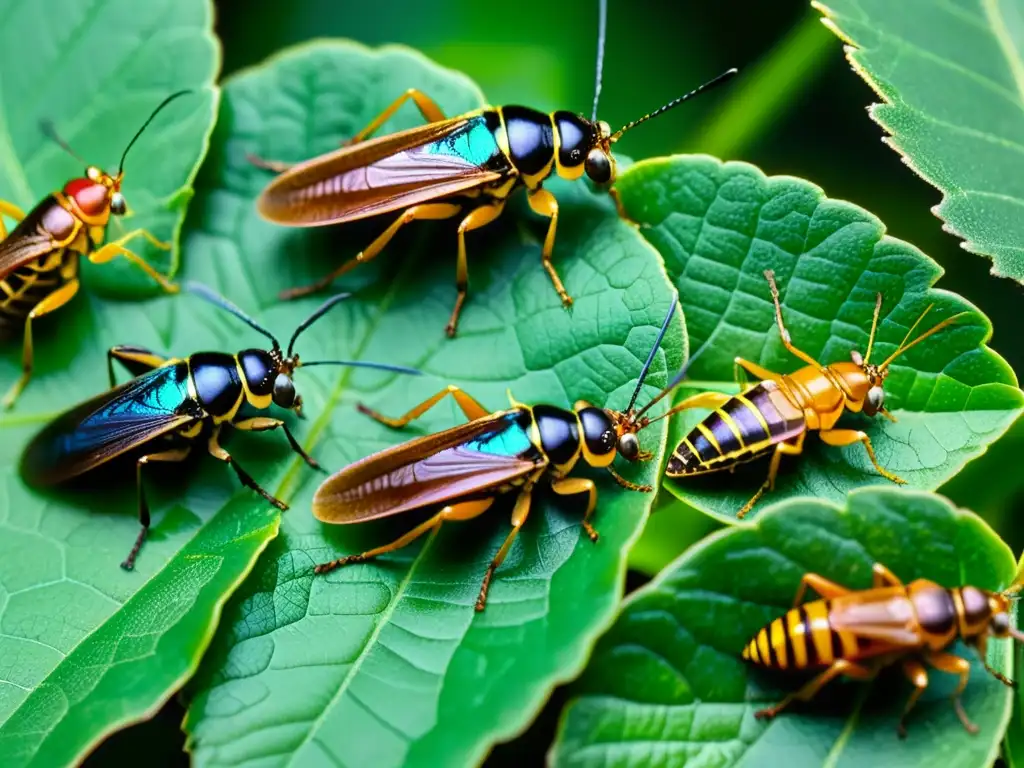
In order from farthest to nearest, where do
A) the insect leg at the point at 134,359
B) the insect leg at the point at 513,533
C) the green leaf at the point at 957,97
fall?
the insect leg at the point at 134,359 < the green leaf at the point at 957,97 < the insect leg at the point at 513,533

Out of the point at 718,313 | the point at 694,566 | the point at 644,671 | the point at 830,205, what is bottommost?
the point at 644,671

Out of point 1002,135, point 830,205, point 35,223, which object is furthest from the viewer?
point 35,223

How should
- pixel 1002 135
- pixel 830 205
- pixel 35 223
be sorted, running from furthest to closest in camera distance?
pixel 35 223 → pixel 1002 135 → pixel 830 205

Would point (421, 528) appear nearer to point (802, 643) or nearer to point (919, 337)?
point (802, 643)

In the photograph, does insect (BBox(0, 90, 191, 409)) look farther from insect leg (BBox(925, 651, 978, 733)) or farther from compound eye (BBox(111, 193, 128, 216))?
insect leg (BBox(925, 651, 978, 733))

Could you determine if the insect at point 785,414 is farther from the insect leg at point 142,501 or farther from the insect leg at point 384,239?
the insect leg at point 142,501

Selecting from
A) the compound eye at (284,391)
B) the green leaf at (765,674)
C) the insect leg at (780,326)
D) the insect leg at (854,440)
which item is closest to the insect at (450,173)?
the compound eye at (284,391)

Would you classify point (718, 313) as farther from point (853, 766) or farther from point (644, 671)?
point (853, 766)

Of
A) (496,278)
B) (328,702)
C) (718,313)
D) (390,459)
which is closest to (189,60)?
(496,278)
